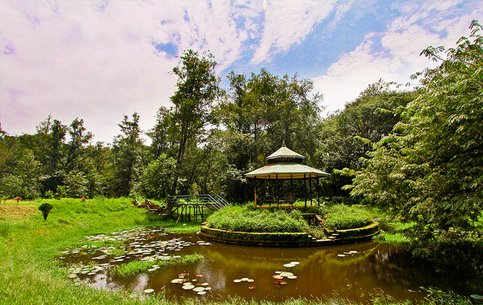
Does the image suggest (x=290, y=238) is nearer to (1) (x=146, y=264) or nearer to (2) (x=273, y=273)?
(2) (x=273, y=273)

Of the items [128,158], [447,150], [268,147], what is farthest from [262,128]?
[447,150]

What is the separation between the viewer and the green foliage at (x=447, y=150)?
15.0ft

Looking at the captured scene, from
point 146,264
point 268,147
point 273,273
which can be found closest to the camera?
point 273,273

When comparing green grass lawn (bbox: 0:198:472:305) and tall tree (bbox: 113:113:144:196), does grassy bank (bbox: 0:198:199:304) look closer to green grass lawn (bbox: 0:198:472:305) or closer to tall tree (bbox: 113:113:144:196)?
green grass lawn (bbox: 0:198:472:305)

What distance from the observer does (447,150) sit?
18.0 ft

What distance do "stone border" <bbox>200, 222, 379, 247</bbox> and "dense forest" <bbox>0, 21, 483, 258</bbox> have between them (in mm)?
1735

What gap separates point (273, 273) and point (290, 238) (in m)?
3.54

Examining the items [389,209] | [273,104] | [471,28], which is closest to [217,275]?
[389,209]

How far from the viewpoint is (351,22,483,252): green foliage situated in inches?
180

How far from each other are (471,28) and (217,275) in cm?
723

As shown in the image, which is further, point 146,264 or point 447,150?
point 146,264

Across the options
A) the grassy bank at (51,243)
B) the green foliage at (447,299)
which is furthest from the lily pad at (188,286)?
the green foliage at (447,299)

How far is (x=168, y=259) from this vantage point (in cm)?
838

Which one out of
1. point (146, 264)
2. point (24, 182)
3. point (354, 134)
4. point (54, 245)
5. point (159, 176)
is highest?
point (354, 134)
